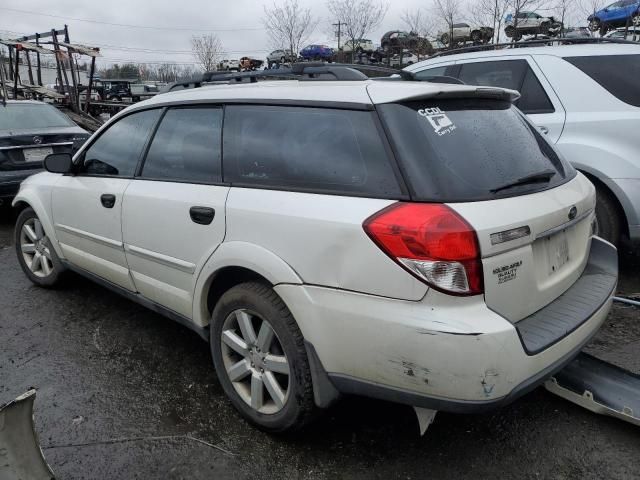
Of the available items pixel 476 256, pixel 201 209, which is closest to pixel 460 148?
pixel 476 256

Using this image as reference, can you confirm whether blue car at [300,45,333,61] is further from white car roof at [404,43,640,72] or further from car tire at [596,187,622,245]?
car tire at [596,187,622,245]

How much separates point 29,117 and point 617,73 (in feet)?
24.6

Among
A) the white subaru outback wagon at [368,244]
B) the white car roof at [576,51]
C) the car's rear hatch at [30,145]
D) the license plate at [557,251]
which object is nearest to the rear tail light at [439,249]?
the white subaru outback wagon at [368,244]

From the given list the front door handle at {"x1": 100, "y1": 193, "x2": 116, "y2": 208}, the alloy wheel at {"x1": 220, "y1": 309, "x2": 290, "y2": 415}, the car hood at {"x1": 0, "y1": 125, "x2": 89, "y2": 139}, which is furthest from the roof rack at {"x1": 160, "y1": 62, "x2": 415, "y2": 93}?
the car hood at {"x1": 0, "y1": 125, "x2": 89, "y2": 139}

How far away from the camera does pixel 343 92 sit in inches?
90.2

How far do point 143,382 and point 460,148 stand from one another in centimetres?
226

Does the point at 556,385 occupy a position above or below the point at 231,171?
below

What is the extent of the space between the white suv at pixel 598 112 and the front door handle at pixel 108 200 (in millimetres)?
3352

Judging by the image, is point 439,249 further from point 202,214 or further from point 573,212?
point 202,214

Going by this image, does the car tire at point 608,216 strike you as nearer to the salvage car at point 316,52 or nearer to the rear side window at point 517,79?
the rear side window at point 517,79

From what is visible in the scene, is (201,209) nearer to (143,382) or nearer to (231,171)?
(231,171)

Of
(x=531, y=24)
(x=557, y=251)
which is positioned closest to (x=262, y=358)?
(x=557, y=251)

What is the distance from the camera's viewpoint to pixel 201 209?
8.55 ft

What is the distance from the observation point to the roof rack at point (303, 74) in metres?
2.60
